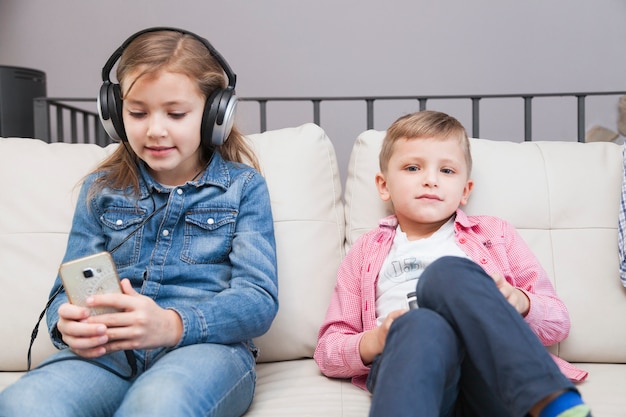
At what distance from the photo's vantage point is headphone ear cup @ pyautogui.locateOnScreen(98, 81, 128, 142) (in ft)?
3.52

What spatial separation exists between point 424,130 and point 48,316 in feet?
2.52

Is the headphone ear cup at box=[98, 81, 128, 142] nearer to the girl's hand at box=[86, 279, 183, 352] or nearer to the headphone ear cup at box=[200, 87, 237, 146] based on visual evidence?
the headphone ear cup at box=[200, 87, 237, 146]

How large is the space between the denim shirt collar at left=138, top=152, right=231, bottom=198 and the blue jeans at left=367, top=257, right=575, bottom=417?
0.44 meters

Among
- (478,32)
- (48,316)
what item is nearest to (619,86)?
(478,32)

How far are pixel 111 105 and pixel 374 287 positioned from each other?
0.58 metres

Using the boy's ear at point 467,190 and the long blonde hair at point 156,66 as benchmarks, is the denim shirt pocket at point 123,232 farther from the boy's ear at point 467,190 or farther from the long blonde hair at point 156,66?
the boy's ear at point 467,190

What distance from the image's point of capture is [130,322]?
0.89m

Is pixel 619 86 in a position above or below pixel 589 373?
above

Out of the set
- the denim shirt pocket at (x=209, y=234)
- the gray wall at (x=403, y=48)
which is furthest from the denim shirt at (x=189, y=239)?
the gray wall at (x=403, y=48)

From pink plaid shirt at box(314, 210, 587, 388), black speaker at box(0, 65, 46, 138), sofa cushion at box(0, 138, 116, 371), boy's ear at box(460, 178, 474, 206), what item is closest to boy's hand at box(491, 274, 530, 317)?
pink plaid shirt at box(314, 210, 587, 388)

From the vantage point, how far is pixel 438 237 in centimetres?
121

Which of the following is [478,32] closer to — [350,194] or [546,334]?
[350,194]

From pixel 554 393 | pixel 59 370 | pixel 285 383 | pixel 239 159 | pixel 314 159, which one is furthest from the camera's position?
pixel 314 159

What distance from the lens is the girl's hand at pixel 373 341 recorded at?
3.11ft
